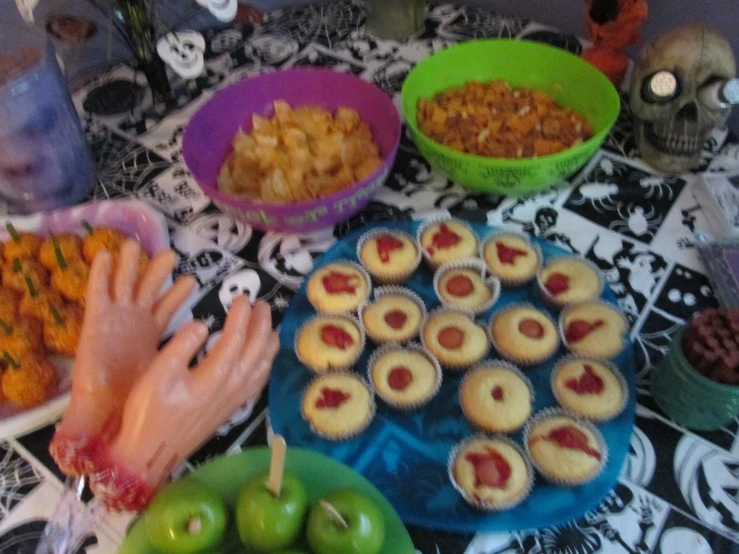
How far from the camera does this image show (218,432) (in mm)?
878

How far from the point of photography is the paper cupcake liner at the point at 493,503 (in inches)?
30.4

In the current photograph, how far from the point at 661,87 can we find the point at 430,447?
0.79m

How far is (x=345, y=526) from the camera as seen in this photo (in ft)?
2.07

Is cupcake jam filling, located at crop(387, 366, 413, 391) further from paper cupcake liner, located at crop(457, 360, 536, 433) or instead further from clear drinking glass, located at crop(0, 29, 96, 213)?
clear drinking glass, located at crop(0, 29, 96, 213)

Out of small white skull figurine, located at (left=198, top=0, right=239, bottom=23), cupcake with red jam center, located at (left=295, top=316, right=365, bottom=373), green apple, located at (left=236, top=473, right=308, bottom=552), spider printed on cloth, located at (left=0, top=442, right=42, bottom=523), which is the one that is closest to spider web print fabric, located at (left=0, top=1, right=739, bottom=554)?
spider printed on cloth, located at (left=0, top=442, right=42, bottom=523)

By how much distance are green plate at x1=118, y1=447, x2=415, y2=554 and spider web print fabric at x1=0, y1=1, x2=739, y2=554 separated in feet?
0.36

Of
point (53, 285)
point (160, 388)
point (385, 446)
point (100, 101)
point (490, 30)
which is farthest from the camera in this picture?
point (490, 30)

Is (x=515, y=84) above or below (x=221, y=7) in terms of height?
below

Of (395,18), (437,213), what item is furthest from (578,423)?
(395,18)

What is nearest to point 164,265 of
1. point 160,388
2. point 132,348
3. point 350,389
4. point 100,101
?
point 132,348

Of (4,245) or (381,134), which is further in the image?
(381,134)

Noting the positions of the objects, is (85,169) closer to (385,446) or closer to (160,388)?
Answer: (160,388)

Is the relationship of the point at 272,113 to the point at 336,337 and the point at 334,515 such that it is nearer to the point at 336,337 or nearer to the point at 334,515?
the point at 336,337

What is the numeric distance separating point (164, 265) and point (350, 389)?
0.35 metres
